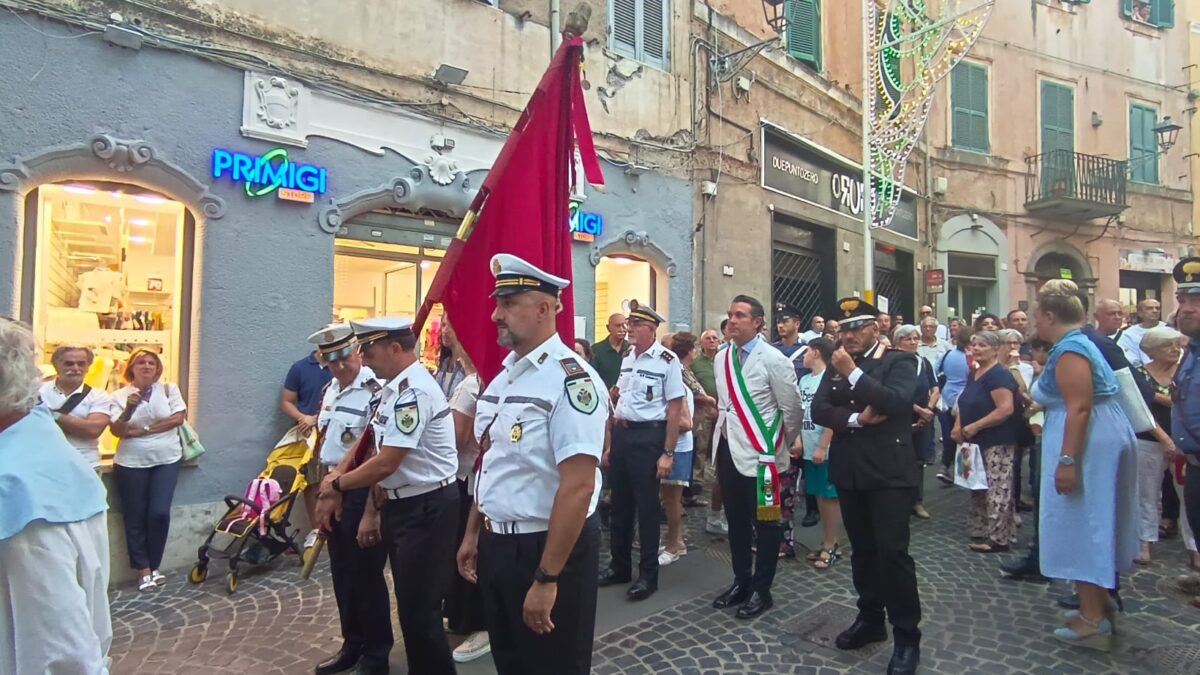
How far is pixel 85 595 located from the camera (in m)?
1.91

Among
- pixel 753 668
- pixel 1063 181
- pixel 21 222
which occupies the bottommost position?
pixel 753 668

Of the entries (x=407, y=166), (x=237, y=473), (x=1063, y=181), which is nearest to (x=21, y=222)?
(x=237, y=473)

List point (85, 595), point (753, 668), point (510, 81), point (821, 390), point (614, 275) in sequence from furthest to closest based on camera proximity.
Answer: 1. point (614, 275)
2. point (510, 81)
3. point (821, 390)
4. point (753, 668)
5. point (85, 595)

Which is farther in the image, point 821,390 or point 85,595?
point 821,390

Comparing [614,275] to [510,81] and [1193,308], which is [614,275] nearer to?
[510,81]

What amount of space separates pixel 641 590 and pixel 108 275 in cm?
532

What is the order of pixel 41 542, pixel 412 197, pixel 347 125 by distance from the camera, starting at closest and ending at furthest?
pixel 41 542 → pixel 347 125 → pixel 412 197

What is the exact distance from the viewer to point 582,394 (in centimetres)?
250

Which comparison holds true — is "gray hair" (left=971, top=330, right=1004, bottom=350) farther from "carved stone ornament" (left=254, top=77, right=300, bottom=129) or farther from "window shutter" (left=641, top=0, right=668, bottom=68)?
"carved stone ornament" (left=254, top=77, right=300, bottom=129)

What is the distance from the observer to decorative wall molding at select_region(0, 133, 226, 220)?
5.41m

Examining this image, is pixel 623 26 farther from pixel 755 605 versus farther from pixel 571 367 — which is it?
pixel 571 367

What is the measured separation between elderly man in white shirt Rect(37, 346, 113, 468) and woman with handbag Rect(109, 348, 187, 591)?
237 millimetres

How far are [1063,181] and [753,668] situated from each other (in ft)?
58.8

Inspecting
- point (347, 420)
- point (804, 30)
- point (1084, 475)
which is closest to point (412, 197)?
point (347, 420)
